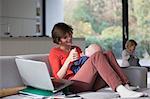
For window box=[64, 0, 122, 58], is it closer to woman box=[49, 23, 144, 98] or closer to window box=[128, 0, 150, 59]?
window box=[128, 0, 150, 59]

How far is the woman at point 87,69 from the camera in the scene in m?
2.55

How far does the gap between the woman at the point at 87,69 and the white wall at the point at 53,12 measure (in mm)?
4037

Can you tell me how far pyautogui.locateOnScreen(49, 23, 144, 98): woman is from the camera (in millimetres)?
2555

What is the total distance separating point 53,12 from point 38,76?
4.72 metres

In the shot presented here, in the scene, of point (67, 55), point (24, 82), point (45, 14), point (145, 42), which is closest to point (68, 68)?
point (67, 55)

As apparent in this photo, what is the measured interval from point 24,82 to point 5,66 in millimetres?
231

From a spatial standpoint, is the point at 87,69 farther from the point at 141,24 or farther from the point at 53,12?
the point at 53,12

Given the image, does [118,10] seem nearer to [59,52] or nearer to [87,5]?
[87,5]

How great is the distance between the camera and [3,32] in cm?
623

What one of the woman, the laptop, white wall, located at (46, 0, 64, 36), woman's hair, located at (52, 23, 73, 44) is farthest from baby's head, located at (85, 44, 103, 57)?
white wall, located at (46, 0, 64, 36)

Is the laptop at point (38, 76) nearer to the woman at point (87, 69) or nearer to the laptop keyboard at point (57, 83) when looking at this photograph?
the laptop keyboard at point (57, 83)

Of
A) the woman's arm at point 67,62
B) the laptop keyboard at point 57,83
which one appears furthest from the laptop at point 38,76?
the woman's arm at point 67,62

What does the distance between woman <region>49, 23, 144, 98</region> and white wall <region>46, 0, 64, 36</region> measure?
404cm

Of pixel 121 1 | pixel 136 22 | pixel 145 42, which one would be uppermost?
pixel 121 1
